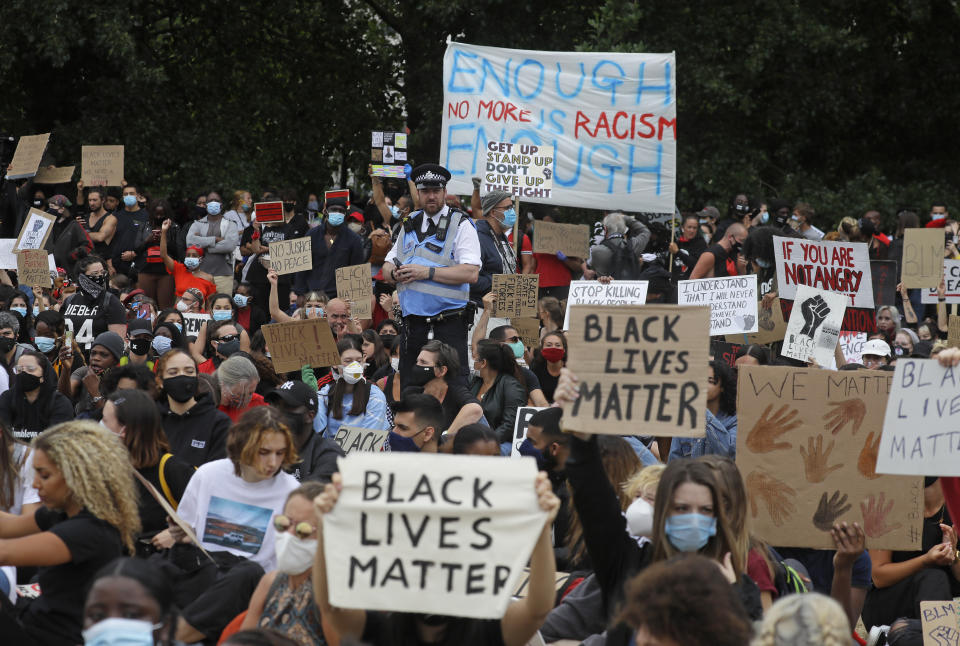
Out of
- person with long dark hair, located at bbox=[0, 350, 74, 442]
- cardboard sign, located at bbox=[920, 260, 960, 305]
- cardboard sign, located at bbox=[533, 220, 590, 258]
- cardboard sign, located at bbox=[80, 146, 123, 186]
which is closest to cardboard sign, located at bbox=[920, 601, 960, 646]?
person with long dark hair, located at bbox=[0, 350, 74, 442]

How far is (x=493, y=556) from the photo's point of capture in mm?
3670

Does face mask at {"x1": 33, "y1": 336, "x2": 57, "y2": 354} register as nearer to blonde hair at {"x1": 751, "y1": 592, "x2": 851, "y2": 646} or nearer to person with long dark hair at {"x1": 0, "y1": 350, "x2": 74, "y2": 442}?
person with long dark hair at {"x1": 0, "y1": 350, "x2": 74, "y2": 442}

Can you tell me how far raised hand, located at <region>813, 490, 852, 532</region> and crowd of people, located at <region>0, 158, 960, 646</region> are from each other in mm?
231

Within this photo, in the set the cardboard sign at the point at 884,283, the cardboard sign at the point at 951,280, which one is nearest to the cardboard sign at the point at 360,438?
the cardboard sign at the point at 884,283

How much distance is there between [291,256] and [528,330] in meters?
2.86

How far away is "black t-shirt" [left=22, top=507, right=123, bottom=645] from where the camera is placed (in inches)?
175

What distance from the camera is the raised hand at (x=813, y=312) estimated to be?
28.3 feet

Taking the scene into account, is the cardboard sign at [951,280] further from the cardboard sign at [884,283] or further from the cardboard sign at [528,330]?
the cardboard sign at [528,330]

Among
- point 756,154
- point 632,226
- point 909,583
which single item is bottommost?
Result: point 909,583

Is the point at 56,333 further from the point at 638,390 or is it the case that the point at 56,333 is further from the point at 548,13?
the point at 548,13

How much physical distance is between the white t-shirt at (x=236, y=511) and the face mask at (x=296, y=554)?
1103 mm

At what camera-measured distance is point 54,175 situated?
58.2 feet

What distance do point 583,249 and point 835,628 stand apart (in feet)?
31.9

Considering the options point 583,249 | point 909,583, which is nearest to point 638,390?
point 909,583
